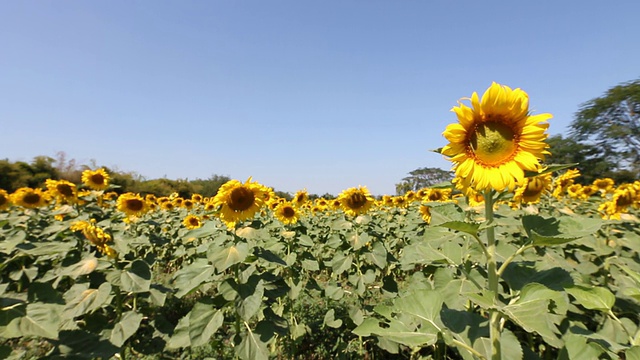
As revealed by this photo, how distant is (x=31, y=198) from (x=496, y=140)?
7.16m

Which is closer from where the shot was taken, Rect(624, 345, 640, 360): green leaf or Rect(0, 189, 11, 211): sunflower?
Rect(624, 345, 640, 360): green leaf

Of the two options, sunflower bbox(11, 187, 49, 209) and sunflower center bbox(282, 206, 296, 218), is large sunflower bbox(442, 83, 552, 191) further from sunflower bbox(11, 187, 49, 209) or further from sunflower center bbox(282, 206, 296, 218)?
sunflower bbox(11, 187, 49, 209)

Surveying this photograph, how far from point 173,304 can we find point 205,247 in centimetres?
309

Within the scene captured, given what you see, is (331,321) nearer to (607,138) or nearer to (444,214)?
(444,214)

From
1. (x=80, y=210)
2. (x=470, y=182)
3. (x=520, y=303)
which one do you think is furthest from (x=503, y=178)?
(x=80, y=210)

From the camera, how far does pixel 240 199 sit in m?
2.64

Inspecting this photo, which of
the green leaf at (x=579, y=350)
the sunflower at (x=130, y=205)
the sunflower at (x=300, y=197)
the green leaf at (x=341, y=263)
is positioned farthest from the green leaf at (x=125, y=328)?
the sunflower at (x=300, y=197)

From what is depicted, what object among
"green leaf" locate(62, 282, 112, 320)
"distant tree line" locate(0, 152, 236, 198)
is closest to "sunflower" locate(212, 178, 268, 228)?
"green leaf" locate(62, 282, 112, 320)

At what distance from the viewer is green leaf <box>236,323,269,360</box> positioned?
229cm

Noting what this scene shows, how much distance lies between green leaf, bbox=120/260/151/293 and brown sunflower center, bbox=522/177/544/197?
3.62 metres

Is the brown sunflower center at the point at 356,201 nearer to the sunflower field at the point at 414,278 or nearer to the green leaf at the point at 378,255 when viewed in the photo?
the sunflower field at the point at 414,278

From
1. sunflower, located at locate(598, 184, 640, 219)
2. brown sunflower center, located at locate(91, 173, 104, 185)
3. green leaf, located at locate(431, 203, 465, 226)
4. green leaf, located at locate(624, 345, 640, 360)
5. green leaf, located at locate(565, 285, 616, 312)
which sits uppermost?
green leaf, located at locate(431, 203, 465, 226)

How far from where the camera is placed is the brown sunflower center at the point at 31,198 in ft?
17.2

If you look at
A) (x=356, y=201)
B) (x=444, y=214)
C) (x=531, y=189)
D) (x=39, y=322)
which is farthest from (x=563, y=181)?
(x=39, y=322)
